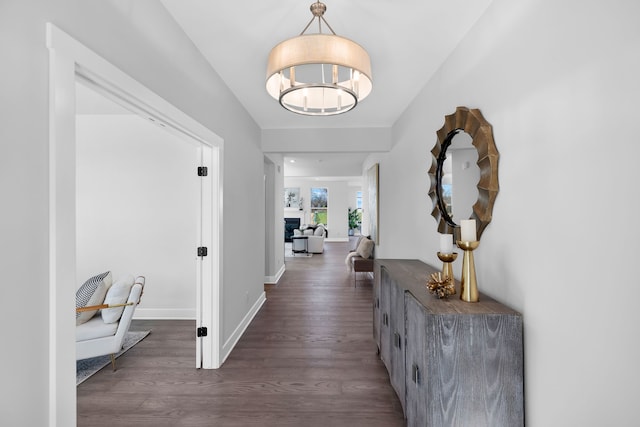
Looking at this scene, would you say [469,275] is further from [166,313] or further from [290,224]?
[290,224]

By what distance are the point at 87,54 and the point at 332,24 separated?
1329 mm

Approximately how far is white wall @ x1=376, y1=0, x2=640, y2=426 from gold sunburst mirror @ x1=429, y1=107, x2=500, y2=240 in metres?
0.06

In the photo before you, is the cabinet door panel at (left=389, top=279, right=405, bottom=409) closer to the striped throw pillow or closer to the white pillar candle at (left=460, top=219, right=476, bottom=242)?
the white pillar candle at (left=460, top=219, right=476, bottom=242)

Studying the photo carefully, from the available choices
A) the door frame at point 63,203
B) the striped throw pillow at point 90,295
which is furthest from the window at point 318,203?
the door frame at point 63,203

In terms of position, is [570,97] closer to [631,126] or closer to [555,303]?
[631,126]

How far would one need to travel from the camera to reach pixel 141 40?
1515 mm

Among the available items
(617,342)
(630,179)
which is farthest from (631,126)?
(617,342)

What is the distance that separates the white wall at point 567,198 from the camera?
3.02 feet

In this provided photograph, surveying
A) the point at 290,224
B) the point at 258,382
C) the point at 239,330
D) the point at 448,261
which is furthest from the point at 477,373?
the point at 290,224

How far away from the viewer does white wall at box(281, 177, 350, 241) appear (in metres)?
12.1

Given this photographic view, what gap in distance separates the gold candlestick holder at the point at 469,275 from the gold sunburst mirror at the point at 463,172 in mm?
249

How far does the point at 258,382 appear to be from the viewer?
2355mm

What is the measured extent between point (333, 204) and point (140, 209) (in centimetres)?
898

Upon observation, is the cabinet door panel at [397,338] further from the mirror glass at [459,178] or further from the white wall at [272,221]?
Result: the white wall at [272,221]
